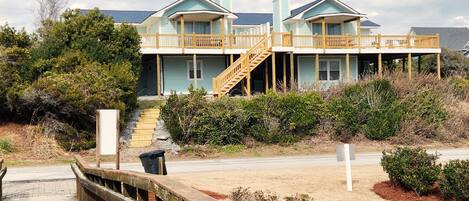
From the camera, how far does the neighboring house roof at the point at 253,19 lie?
168 ft

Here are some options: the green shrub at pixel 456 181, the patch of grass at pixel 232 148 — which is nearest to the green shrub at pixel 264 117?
the patch of grass at pixel 232 148

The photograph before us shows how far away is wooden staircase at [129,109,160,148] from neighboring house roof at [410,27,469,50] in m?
69.9

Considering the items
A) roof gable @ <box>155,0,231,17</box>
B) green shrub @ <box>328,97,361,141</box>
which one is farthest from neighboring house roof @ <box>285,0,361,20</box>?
green shrub @ <box>328,97,361,141</box>

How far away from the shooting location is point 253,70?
41.2 metres

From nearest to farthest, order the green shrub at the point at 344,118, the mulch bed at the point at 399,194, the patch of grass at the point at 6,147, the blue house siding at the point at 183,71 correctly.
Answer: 1. the mulch bed at the point at 399,194
2. the patch of grass at the point at 6,147
3. the green shrub at the point at 344,118
4. the blue house siding at the point at 183,71

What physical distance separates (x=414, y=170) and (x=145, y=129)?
Result: 1731cm

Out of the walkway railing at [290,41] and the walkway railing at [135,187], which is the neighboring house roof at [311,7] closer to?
the walkway railing at [290,41]

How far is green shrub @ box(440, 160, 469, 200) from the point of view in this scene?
39.5 ft

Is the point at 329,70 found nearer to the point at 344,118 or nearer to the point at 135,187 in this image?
the point at 344,118

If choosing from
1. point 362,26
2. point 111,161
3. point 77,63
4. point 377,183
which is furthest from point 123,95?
point 362,26

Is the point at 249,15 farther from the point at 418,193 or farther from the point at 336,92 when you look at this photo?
the point at 418,193

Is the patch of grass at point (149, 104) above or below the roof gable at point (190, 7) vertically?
below

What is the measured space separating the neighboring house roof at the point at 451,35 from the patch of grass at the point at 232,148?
71671 mm

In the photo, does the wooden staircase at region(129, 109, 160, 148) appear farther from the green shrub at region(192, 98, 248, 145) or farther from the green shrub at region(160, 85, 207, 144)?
the green shrub at region(192, 98, 248, 145)
